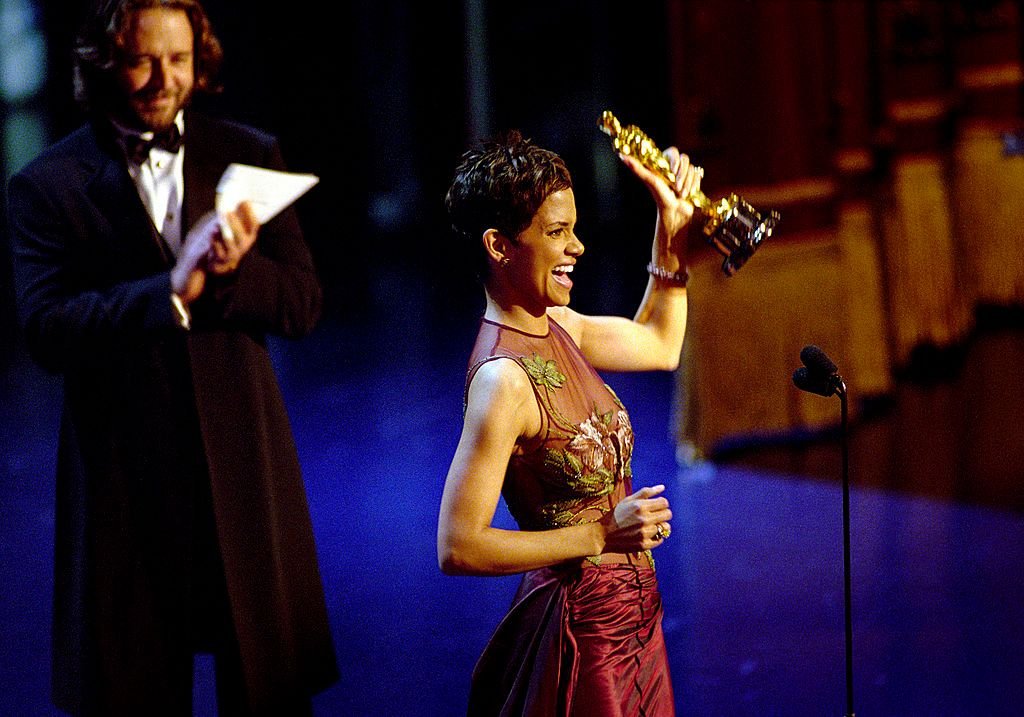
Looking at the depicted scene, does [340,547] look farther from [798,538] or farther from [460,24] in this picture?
[460,24]

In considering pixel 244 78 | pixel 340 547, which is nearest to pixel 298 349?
pixel 244 78

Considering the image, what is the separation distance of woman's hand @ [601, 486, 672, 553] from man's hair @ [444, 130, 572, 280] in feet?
1.42

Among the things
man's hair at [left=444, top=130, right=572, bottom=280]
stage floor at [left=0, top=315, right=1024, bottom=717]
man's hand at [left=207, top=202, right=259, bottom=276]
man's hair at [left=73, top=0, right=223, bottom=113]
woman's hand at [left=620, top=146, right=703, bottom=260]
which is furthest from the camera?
stage floor at [left=0, top=315, right=1024, bottom=717]

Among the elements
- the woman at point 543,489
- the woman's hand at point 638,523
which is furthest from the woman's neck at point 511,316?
the woman's hand at point 638,523

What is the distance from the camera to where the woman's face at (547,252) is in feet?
6.62

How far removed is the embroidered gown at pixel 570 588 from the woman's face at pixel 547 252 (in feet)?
0.26

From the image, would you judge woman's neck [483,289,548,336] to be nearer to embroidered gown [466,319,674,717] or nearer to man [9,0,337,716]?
embroidered gown [466,319,674,717]

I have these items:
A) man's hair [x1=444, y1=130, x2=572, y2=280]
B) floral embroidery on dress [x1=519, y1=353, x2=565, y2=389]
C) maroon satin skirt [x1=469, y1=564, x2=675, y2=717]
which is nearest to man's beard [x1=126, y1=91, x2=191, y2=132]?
man's hair [x1=444, y1=130, x2=572, y2=280]

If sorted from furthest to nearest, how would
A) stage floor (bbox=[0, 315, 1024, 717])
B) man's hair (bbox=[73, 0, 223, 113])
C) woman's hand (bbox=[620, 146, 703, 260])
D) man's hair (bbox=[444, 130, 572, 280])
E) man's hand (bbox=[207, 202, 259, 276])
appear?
stage floor (bbox=[0, 315, 1024, 717]) → woman's hand (bbox=[620, 146, 703, 260]) → man's hair (bbox=[73, 0, 223, 113]) → man's hair (bbox=[444, 130, 572, 280]) → man's hand (bbox=[207, 202, 259, 276])

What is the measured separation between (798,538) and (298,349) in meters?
3.05

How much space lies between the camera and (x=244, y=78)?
692 cm

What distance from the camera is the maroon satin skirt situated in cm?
205

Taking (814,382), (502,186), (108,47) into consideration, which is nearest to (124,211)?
(108,47)

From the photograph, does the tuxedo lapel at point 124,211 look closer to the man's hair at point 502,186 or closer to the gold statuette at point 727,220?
the man's hair at point 502,186
